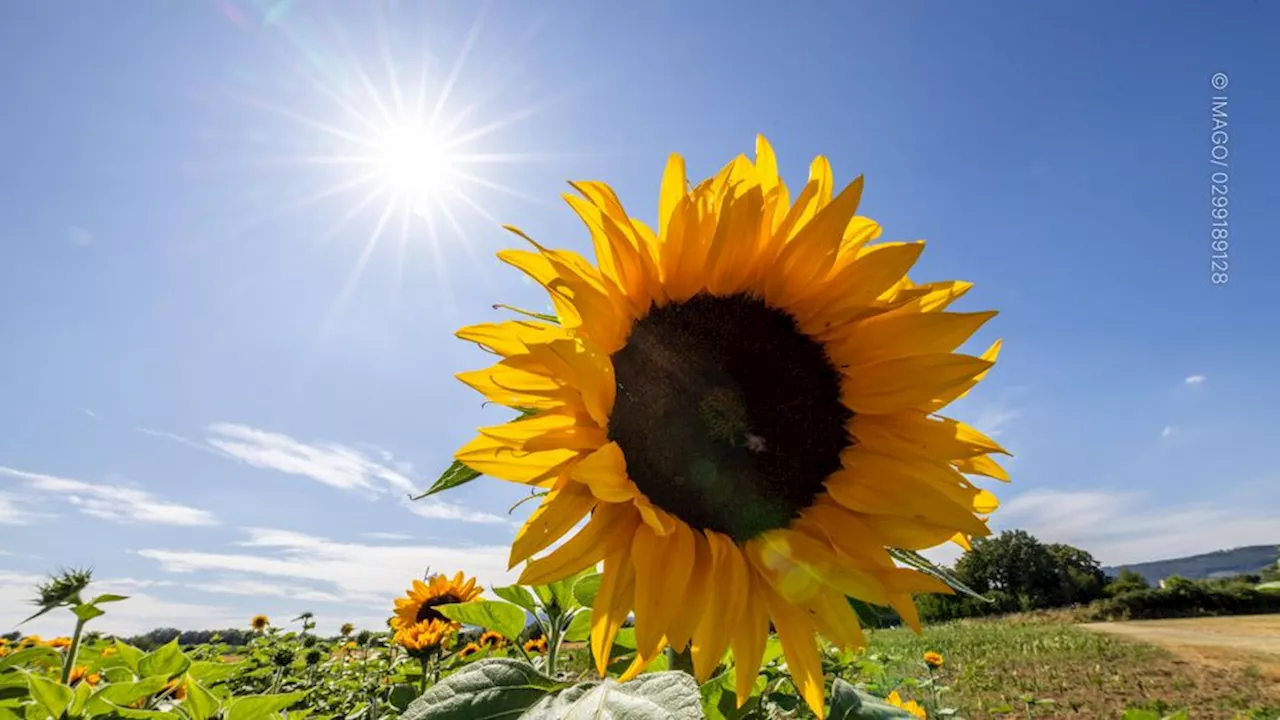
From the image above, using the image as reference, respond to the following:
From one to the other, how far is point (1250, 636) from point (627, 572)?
25.4 m

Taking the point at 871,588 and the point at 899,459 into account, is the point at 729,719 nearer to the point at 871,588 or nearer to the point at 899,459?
the point at 871,588

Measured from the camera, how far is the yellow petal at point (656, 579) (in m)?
0.99

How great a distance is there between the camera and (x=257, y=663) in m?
4.97

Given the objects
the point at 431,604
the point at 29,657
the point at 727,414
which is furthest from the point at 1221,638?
the point at 29,657

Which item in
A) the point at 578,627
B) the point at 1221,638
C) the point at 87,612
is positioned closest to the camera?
the point at 578,627

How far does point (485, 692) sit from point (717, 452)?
1.66 feet

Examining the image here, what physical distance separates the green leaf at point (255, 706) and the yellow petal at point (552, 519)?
30.9 inches

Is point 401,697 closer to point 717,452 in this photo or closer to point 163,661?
point 163,661

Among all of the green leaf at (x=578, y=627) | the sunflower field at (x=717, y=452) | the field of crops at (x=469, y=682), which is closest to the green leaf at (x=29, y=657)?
the field of crops at (x=469, y=682)

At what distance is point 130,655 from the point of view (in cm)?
189

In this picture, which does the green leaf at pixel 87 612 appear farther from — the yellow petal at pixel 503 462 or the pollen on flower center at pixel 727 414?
the pollen on flower center at pixel 727 414

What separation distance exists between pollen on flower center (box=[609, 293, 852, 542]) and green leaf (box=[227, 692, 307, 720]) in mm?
915

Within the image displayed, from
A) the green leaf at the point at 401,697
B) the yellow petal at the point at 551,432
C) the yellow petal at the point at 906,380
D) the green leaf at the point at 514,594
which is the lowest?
the green leaf at the point at 401,697

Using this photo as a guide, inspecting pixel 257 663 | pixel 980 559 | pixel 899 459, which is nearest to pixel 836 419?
pixel 899 459
